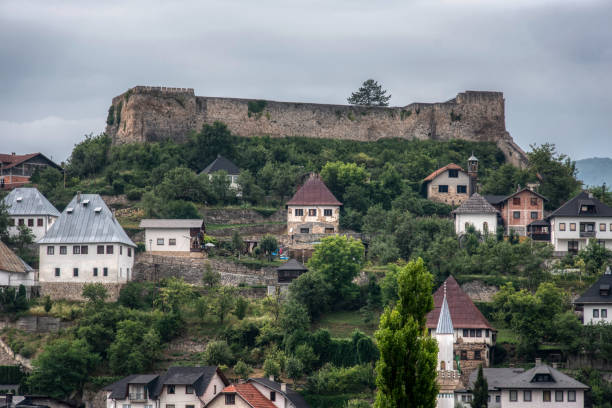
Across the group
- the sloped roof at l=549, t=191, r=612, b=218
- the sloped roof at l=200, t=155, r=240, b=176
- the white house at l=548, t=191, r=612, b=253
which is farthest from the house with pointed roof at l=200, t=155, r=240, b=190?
the white house at l=548, t=191, r=612, b=253

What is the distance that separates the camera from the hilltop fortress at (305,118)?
363ft

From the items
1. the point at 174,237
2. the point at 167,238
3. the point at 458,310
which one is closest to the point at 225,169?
the point at 174,237

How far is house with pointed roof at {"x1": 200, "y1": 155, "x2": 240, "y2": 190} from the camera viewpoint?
10175 centimetres

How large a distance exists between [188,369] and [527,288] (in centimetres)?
2292

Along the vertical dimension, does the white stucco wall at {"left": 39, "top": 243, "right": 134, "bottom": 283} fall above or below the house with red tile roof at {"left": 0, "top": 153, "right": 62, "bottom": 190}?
below

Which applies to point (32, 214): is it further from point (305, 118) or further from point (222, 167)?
point (305, 118)

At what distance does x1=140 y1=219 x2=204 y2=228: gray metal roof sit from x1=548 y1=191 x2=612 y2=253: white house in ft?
81.9

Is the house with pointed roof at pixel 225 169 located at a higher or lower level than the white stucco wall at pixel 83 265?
higher

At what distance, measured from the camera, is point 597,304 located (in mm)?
77812

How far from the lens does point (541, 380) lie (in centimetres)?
7138

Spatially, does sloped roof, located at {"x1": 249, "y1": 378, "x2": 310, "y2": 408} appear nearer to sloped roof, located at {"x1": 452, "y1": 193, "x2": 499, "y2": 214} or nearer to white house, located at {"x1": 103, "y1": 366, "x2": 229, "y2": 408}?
white house, located at {"x1": 103, "y1": 366, "x2": 229, "y2": 408}

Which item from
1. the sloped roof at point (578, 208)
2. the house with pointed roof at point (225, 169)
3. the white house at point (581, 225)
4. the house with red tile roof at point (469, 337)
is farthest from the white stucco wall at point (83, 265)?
the sloped roof at point (578, 208)

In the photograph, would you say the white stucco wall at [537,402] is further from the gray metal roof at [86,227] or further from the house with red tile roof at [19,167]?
the house with red tile roof at [19,167]

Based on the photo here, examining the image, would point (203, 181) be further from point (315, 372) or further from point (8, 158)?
point (315, 372)
